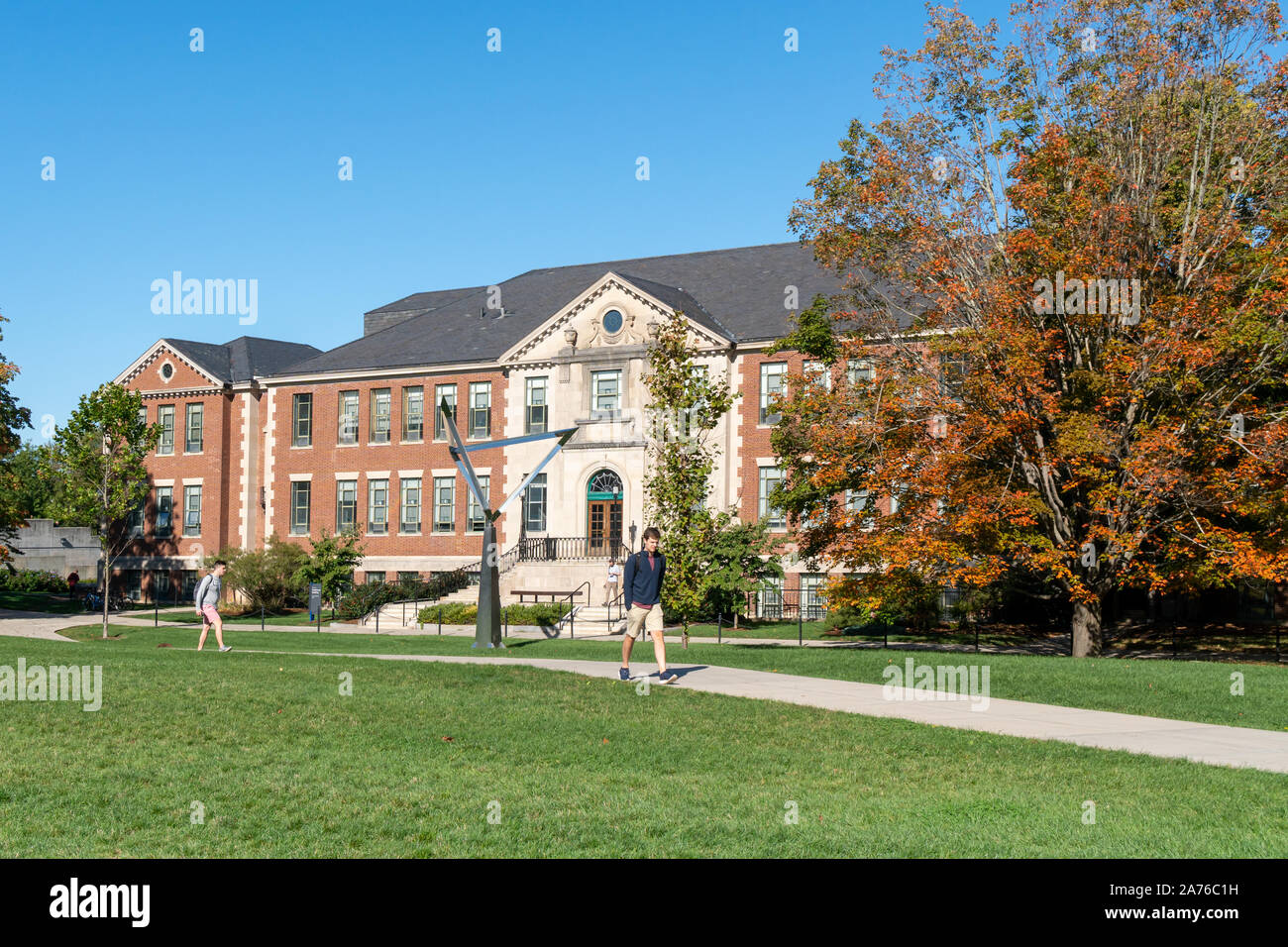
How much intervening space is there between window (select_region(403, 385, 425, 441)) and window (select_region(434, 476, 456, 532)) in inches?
81.5

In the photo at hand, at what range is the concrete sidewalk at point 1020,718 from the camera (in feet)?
37.8

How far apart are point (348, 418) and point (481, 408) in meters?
6.33

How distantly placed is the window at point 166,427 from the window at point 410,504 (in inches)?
466

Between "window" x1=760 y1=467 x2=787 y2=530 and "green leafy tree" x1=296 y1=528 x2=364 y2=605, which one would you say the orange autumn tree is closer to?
"window" x1=760 y1=467 x2=787 y2=530

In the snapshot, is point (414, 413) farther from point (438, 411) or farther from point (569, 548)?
point (569, 548)

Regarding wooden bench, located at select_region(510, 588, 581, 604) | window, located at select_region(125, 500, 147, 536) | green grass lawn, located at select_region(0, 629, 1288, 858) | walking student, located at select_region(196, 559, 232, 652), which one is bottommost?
wooden bench, located at select_region(510, 588, 581, 604)

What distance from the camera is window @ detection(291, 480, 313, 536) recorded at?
50031mm

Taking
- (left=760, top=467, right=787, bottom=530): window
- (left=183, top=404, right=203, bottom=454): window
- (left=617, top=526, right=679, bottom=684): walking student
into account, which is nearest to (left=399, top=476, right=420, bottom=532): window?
(left=183, top=404, right=203, bottom=454): window

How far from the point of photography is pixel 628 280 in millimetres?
43219

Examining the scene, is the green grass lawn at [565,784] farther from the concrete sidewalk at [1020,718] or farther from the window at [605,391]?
the window at [605,391]

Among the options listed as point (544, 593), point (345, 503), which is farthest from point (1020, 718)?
point (345, 503)

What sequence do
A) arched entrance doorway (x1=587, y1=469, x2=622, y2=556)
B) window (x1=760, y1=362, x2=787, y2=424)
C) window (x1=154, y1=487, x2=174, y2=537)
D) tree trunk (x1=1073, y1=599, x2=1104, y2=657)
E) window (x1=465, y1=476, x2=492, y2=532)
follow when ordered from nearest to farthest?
tree trunk (x1=1073, y1=599, x2=1104, y2=657), window (x1=760, y1=362, x2=787, y2=424), arched entrance doorway (x1=587, y1=469, x2=622, y2=556), window (x1=465, y1=476, x2=492, y2=532), window (x1=154, y1=487, x2=174, y2=537)

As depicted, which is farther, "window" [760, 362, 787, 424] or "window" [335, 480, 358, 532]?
"window" [335, 480, 358, 532]

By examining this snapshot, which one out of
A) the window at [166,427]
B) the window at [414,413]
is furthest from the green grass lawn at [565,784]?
the window at [166,427]
